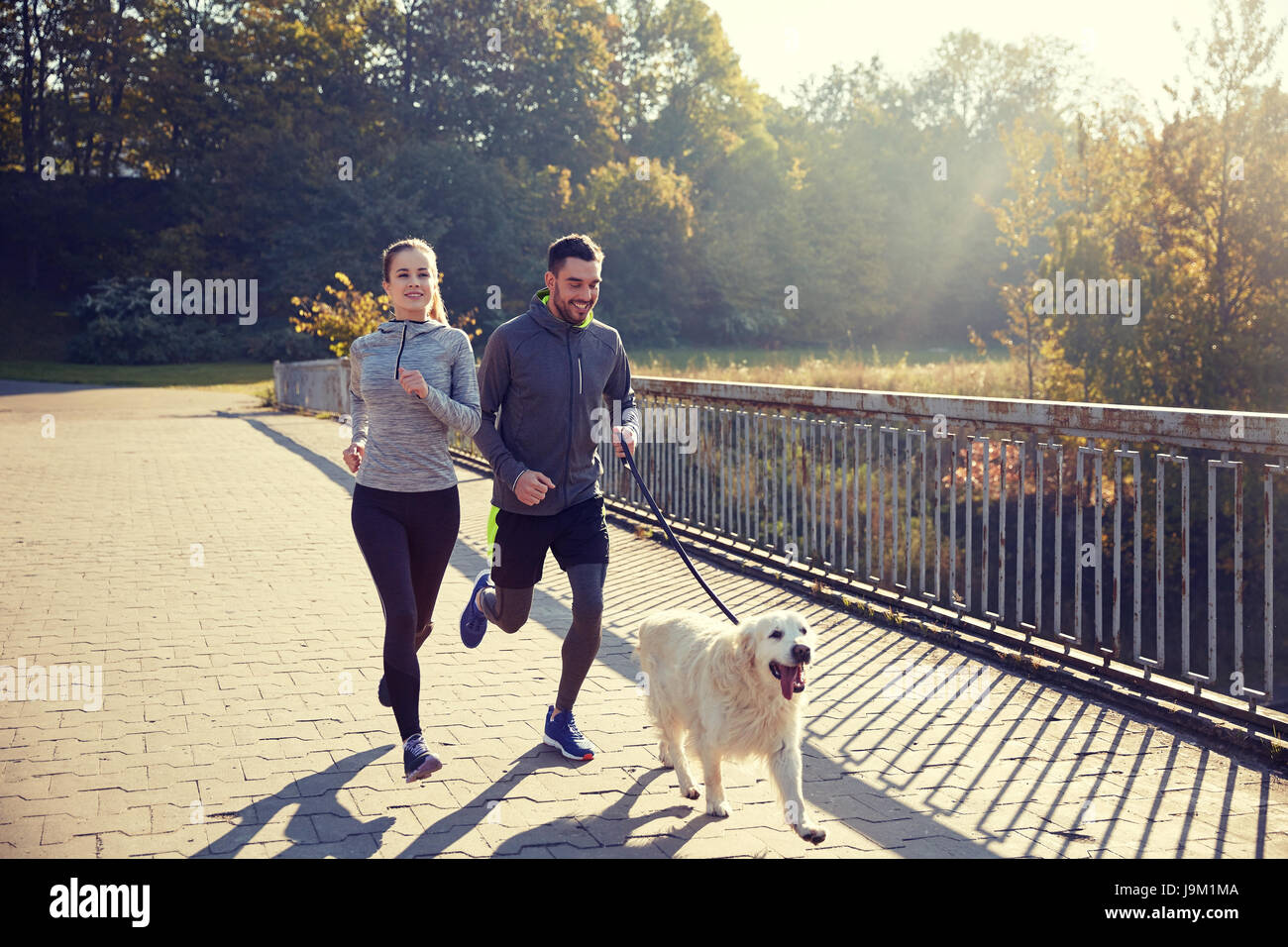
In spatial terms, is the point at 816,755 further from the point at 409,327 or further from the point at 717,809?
the point at 409,327

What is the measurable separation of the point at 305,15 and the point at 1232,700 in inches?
2594

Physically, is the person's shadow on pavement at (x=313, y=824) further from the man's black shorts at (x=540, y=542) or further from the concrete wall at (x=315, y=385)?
the concrete wall at (x=315, y=385)

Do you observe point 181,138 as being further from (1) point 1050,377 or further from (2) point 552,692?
(2) point 552,692

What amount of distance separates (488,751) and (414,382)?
1.66m

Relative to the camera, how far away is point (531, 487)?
189 inches

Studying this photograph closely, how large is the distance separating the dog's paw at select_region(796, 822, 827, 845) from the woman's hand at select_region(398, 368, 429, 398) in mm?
2208

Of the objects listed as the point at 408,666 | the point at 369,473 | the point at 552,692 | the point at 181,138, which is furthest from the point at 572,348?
the point at 181,138

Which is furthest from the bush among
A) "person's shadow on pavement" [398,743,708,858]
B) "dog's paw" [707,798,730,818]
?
"dog's paw" [707,798,730,818]

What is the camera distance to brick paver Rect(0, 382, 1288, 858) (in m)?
4.22

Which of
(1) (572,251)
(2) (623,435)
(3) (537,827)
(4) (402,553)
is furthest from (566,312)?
(3) (537,827)

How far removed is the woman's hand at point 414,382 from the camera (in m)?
4.77

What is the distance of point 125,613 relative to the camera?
7988 mm

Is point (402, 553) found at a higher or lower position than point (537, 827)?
higher

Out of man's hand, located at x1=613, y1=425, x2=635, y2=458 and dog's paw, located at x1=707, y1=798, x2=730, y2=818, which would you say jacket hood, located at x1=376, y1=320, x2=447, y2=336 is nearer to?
man's hand, located at x1=613, y1=425, x2=635, y2=458
